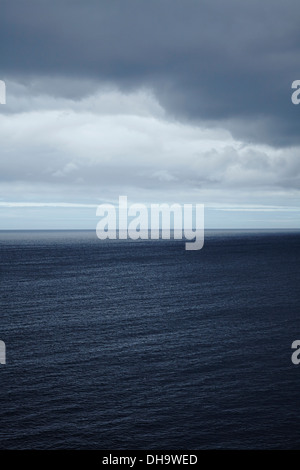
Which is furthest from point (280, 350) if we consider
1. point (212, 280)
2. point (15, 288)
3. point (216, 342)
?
Answer: point (15, 288)

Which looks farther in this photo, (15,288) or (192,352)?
(15,288)

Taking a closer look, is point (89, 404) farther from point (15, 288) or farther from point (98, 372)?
point (15, 288)

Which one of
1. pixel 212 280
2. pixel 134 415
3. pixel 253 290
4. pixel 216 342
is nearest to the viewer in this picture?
pixel 134 415

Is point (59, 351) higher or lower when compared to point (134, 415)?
higher
